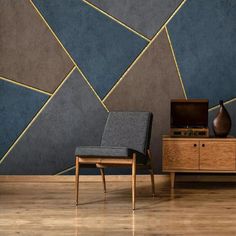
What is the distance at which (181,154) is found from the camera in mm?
5000

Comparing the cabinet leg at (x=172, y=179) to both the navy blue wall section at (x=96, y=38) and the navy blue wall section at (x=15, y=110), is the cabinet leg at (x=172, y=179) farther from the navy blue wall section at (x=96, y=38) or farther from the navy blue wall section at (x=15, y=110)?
the navy blue wall section at (x=15, y=110)

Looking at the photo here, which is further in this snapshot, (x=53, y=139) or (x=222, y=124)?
(x=53, y=139)

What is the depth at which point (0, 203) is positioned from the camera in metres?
4.23

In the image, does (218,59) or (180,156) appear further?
(218,59)

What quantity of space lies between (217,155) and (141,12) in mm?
1581

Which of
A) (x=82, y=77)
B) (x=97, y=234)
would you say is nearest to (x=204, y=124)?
(x=82, y=77)

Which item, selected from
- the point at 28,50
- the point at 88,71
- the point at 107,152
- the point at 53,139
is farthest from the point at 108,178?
the point at 28,50

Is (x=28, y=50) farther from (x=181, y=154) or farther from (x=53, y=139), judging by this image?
(x=181, y=154)

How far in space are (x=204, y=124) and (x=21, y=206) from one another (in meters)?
1.95

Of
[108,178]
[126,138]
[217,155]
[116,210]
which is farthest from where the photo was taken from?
[108,178]

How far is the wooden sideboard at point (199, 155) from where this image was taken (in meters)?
4.97

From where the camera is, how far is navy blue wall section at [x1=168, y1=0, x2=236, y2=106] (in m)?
5.39

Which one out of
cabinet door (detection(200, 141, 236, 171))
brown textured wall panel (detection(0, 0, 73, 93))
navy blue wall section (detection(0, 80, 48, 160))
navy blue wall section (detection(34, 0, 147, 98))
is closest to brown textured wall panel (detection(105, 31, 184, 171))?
navy blue wall section (detection(34, 0, 147, 98))

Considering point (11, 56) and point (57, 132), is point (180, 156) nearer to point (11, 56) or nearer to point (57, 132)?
point (57, 132)
